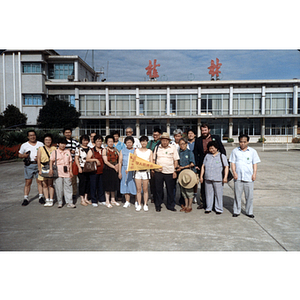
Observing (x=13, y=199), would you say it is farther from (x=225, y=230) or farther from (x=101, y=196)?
(x=225, y=230)

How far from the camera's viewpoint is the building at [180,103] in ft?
130

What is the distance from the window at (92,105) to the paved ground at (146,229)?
34584mm

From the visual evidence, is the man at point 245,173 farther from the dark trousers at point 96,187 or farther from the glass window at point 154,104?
the glass window at point 154,104

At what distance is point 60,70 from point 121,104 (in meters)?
9.89

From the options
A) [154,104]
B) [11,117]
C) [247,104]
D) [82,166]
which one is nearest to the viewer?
[82,166]

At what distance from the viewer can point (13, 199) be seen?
7.51 meters

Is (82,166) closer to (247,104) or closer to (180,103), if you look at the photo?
(180,103)

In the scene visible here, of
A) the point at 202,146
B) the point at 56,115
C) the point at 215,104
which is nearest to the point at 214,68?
the point at 215,104

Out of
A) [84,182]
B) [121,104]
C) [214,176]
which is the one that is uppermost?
[121,104]

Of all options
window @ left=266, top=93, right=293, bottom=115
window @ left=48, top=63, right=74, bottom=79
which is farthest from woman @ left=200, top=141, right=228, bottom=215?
window @ left=266, top=93, right=293, bottom=115

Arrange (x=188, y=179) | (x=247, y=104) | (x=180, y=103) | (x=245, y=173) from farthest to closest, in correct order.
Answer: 1. (x=180, y=103)
2. (x=247, y=104)
3. (x=188, y=179)
4. (x=245, y=173)

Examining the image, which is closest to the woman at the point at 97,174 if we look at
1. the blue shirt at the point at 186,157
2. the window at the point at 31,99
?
the blue shirt at the point at 186,157

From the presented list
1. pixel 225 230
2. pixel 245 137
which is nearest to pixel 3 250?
pixel 225 230

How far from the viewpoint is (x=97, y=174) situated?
270 inches
